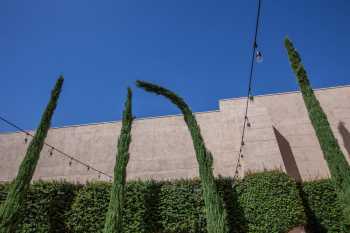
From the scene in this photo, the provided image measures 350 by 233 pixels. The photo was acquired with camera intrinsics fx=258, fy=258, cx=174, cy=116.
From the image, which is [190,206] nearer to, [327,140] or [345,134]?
[327,140]

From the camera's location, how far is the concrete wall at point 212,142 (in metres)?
13.9

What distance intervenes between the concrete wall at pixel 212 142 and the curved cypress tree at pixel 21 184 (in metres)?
4.93

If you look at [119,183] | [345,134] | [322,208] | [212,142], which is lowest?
[322,208]

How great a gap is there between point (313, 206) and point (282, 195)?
156 centimetres

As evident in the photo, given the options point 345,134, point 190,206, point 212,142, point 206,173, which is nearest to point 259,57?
point 206,173

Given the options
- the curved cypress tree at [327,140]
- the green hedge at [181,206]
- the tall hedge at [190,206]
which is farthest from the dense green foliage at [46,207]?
the curved cypress tree at [327,140]

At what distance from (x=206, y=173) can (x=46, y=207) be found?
6269 mm

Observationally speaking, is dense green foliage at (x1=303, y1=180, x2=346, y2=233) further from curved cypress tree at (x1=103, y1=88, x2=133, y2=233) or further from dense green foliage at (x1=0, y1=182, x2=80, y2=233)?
dense green foliage at (x1=0, y1=182, x2=80, y2=233)

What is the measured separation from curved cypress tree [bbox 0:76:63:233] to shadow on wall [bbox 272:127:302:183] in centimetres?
1159

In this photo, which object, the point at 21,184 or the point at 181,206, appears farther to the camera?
the point at 181,206

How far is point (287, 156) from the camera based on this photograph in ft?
46.4

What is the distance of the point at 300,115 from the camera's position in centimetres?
1524

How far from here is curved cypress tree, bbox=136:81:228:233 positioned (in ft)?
27.9

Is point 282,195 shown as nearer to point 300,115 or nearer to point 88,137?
point 300,115
